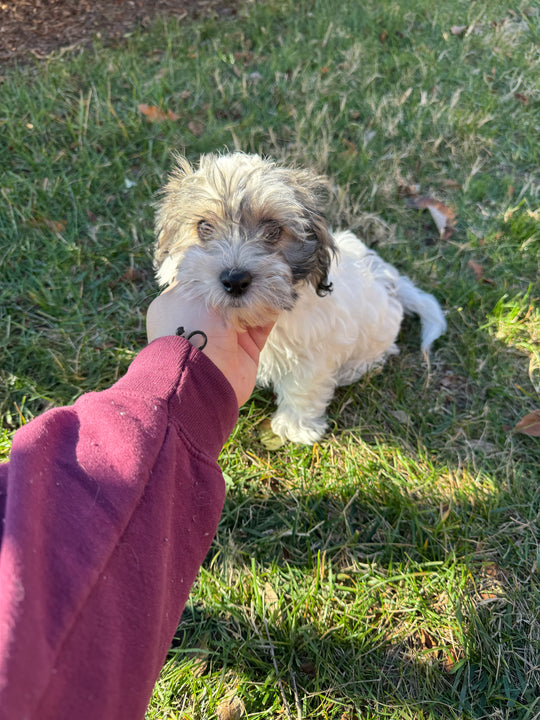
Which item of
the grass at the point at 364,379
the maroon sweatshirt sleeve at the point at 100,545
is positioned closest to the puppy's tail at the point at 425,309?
the grass at the point at 364,379

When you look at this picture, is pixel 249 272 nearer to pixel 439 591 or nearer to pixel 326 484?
pixel 326 484

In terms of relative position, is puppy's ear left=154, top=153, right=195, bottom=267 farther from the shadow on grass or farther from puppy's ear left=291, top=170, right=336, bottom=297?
the shadow on grass

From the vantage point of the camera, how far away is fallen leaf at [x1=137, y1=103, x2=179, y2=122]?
4.46 meters

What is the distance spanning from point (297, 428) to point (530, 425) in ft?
5.02

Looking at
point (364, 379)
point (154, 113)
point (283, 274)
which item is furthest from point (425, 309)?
point (154, 113)

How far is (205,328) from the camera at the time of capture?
219cm

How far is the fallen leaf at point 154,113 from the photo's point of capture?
4.46 metres

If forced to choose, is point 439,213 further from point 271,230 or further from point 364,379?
point 271,230

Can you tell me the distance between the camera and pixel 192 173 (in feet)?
8.57

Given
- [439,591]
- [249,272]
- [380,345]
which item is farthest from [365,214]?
[439,591]

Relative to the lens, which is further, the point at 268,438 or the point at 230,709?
the point at 268,438

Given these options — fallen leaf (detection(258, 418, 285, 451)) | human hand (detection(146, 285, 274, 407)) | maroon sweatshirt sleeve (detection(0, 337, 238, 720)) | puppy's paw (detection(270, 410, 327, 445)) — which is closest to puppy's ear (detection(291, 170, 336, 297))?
human hand (detection(146, 285, 274, 407))

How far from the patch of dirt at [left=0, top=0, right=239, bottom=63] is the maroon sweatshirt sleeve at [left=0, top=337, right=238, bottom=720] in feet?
17.2

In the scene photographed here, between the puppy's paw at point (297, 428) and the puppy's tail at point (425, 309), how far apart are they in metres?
0.99
